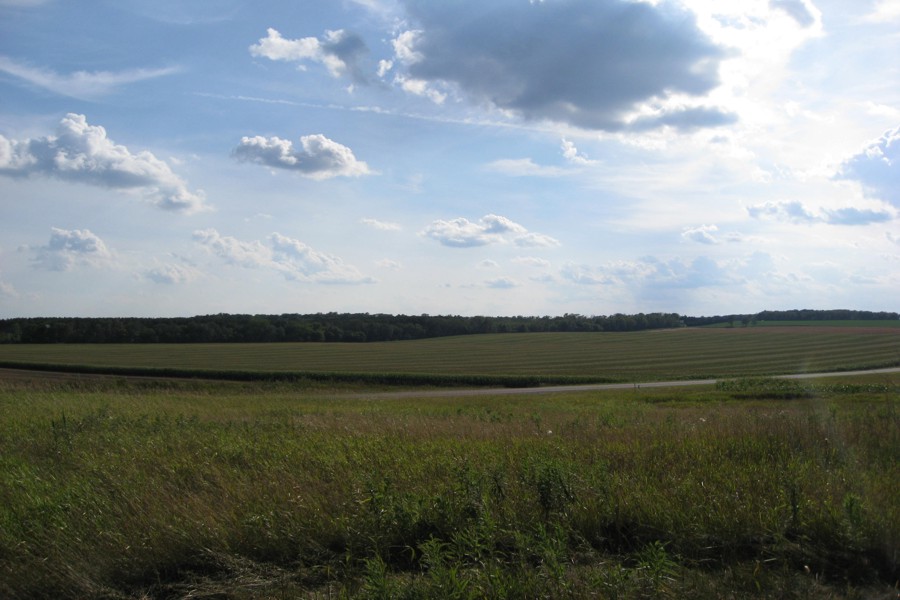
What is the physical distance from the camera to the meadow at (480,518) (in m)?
4.42

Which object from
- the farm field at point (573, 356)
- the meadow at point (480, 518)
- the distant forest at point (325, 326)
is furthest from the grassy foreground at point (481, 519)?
the distant forest at point (325, 326)

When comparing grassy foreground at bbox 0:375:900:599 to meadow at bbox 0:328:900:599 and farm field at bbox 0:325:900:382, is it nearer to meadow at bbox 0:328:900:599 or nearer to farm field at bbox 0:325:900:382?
meadow at bbox 0:328:900:599

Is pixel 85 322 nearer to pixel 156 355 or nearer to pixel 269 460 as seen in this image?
pixel 156 355

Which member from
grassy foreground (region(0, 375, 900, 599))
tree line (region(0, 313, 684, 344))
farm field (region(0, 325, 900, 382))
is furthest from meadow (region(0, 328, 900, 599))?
tree line (region(0, 313, 684, 344))

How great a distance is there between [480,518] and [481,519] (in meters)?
0.05

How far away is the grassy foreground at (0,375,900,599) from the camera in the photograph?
4418 millimetres

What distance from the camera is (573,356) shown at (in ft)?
245

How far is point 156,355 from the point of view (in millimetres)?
75312

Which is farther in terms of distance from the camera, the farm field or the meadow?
the farm field

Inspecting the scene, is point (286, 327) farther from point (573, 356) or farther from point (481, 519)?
point (481, 519)

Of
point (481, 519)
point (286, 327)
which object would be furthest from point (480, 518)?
point (286, 327)

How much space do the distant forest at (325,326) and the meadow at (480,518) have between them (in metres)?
106

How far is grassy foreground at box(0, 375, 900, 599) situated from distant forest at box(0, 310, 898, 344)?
4155 inches

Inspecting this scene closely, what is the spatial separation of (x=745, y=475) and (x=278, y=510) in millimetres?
4012
